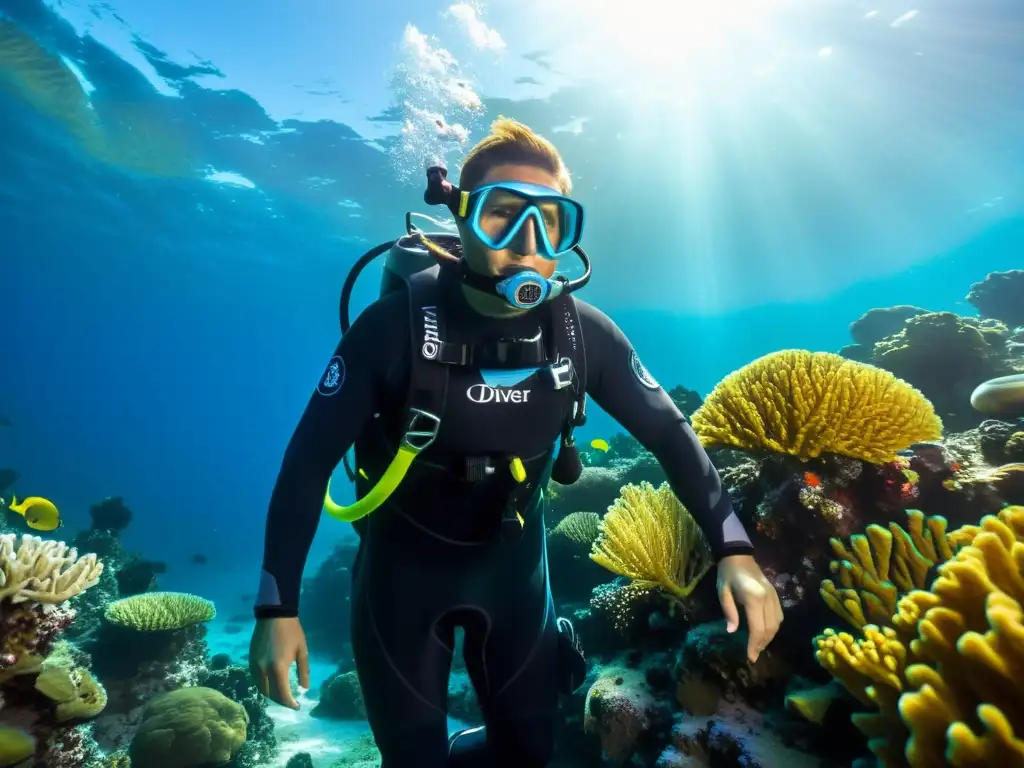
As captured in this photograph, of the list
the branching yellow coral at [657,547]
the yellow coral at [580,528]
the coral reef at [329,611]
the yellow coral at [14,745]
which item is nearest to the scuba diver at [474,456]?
the branching yellow coral at [657,547]

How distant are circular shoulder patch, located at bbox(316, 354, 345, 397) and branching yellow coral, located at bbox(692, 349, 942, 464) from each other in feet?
8.37

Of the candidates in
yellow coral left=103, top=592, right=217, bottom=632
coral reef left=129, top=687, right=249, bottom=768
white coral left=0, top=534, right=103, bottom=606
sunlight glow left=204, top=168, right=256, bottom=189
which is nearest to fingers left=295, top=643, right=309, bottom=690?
white coral left=0, top=534, right=103, bottom=606

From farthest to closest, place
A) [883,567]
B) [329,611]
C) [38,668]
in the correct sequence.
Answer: [329,611], [38,668], [883,567]

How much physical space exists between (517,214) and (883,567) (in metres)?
2.78

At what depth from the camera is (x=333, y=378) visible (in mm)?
2521

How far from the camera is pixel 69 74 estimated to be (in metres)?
19.3

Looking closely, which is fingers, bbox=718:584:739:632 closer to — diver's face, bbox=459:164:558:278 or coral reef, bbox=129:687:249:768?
diver's face, bbox=459:164:558:278

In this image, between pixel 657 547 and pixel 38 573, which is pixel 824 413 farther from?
pixel 38 573

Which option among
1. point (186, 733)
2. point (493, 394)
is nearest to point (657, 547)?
point (493, 394)

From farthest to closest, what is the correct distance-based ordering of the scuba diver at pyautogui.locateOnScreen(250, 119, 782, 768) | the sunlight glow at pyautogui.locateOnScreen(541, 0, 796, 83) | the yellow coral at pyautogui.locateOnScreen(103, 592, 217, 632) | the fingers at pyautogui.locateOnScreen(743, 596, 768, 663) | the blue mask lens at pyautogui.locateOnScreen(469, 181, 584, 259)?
the sunlight glow at pyautogui.locateOnScreen(541, 0, 796, 83)
the yellow coral at pyautogui.locateOnScreen(103, 592, 217, 632)
the blue mask lens at pyautogui.locateOnScreen(469, 181, 584, 259)
the scuba diver at pyautogui.locateOnScreen(250, 119, 782, 768)
the fingers at pyautogui.locateOnScreen(743, 596, 768, 663)

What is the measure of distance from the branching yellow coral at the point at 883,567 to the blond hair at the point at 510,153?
2.71m

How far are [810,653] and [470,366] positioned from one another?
2.66 metres

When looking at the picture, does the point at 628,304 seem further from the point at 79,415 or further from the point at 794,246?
the point at 79,415

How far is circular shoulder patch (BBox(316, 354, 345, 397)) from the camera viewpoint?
8.16ft
